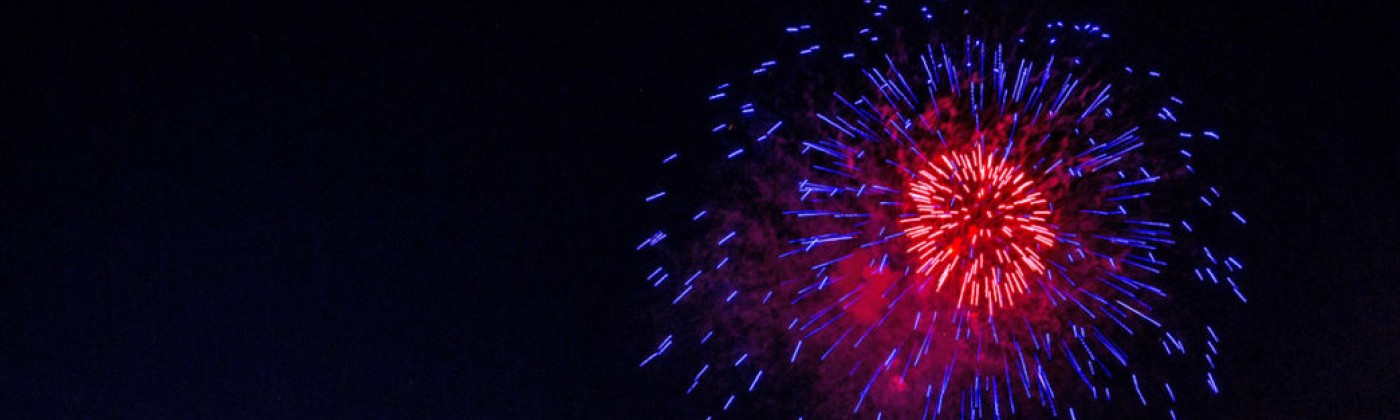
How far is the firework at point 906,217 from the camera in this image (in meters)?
3.35

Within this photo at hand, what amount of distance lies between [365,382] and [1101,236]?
247 centimetres

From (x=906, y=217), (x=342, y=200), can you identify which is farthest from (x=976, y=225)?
(x=342, y=200)

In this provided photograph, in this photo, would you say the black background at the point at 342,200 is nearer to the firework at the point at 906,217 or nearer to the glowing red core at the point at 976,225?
the firework at the point at 906,217

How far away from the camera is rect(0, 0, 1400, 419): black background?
3.40 m

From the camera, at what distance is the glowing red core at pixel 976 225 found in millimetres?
3320

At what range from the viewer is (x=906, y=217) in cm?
335

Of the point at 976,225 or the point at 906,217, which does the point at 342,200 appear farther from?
the point at 976,225

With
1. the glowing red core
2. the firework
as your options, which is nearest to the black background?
the firework

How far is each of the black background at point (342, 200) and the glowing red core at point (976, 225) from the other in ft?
2.35

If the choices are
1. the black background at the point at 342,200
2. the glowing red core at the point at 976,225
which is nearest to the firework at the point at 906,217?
the glowing red core at the point at 976,225

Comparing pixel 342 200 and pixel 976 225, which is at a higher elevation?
pixel 976 225

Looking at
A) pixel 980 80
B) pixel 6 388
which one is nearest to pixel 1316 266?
pixel 980 80

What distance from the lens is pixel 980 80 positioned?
336 centimetres

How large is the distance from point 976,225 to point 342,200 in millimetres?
2021
